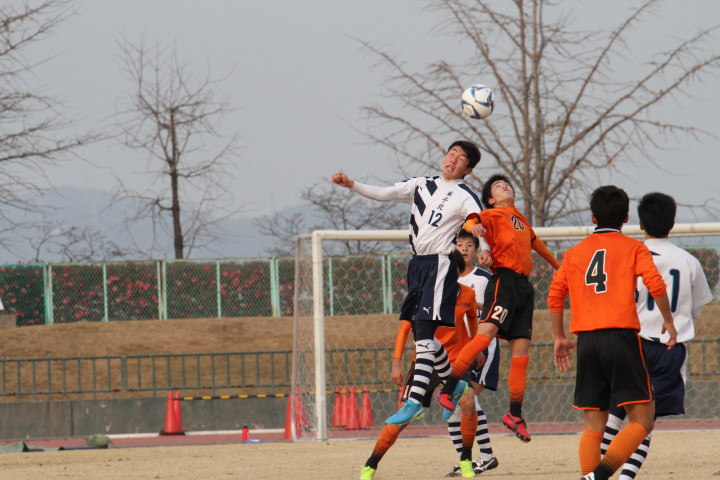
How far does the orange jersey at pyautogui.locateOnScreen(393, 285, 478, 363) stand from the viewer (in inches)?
324

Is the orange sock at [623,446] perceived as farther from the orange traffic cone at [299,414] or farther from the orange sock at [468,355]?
the orange traffic cone at [299,414]

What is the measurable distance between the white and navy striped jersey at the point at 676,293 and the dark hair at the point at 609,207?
0.62 metres

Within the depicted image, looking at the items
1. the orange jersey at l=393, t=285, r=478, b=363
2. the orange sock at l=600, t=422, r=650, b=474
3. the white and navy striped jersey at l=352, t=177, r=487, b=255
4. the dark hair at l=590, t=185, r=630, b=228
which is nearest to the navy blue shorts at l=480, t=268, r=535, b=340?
the white and navy striped jersey at l=352, t=177, r=487, b=255

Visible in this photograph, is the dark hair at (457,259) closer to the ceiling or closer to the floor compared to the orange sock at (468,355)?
closer to the ceiling

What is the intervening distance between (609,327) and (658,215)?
120 centimetres

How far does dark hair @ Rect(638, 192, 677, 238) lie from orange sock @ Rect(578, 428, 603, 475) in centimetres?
145

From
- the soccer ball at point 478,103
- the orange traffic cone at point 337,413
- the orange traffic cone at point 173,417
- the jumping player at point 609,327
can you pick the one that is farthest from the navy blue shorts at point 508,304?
the orange traffic cone at point 173,417

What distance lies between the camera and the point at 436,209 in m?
7.77

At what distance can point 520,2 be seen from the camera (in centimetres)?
2339

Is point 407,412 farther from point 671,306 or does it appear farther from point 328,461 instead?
point 328,461

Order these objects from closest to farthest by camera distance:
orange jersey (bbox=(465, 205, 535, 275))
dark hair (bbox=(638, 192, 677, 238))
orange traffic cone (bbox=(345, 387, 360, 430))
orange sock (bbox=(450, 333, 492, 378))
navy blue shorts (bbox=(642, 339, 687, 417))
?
navy blue shorts (bbox=(642, 339, 687, 417)) < dark hair (bbox=(638, 192, 677, 238)) < orange sock (bbox=(450, 333, 492, 378)) < orange jersey (bbox=(465, 205, 535, 275)) < orange traffic cone (bbox=(345, 387, 360, 430))

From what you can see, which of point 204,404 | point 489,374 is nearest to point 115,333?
point 204,404

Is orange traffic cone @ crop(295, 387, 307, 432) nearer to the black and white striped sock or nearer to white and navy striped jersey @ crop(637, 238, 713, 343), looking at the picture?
the black and white striped sock

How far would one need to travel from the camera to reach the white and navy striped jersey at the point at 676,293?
6621mm
